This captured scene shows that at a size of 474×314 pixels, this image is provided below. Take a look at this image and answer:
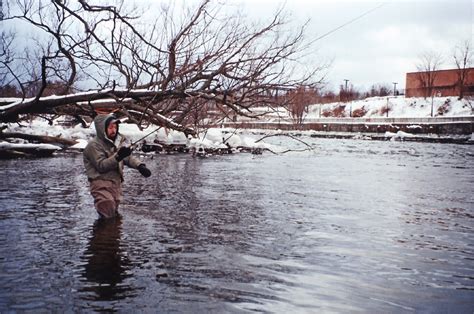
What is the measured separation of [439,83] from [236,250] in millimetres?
74016

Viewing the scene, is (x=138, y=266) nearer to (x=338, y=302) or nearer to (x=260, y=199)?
(x=338, y=302)

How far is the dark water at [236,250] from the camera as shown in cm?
405

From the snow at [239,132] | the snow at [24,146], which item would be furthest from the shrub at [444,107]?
the snow at [24,146]

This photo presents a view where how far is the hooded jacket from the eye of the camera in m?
6.24

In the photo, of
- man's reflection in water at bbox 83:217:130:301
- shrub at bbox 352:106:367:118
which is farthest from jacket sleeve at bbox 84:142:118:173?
shrub at bbox 352:106:367:118

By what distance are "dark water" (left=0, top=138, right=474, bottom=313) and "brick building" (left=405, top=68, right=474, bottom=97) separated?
6337cm

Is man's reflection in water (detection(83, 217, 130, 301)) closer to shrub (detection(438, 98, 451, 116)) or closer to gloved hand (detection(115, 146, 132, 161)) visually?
gloved hand (detection(115, 146, 132, 161))

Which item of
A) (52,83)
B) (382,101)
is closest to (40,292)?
(52,83)

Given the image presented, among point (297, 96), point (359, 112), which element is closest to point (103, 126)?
point (297, 96)

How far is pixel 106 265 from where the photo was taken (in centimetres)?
481

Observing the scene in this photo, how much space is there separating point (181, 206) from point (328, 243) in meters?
3.10

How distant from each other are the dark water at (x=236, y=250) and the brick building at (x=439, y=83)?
2495 inches

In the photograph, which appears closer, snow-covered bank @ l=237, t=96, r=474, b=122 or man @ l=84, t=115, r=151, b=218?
man @ l=84, t=115, r=151, b=218

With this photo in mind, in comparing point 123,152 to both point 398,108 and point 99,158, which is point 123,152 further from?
point 398,108
